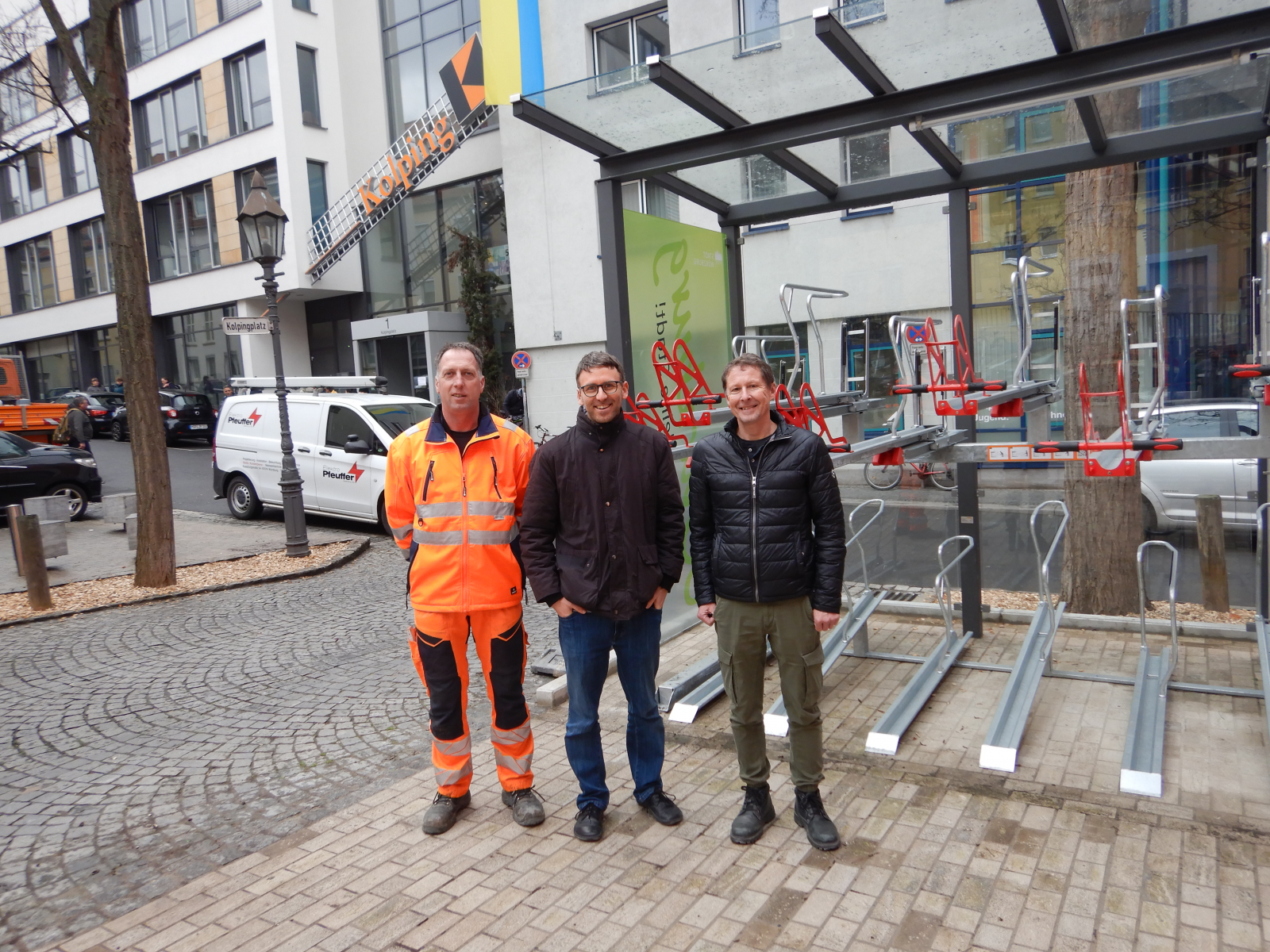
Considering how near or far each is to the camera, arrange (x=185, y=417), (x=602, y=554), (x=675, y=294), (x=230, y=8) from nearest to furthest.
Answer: (x=602, y=554) → (x=675, y=294) → (x=185, y=417) → (x=230, y=8)

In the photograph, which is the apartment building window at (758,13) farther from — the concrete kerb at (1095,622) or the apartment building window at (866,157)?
the concrete kerb at (1095,622)

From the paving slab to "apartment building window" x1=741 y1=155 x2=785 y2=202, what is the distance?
6990mm

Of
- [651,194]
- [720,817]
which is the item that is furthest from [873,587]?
[651,194]

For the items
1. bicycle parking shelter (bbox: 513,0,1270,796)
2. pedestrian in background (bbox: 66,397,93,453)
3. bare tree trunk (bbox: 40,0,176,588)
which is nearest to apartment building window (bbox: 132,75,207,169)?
pedestrian in background (bbox: 66,397,93,453)

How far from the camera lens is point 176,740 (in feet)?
16.0

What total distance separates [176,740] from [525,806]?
7.70 ft

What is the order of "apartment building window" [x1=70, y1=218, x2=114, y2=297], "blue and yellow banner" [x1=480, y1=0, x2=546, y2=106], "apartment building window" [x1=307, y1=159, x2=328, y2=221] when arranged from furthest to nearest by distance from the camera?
"apartment building window" [x1=70, y1=218, x2=114, y2=297] → "apartment building window" [x1=307, y1=159, x2=328, y2=221] → "blue and yellow banner" [x1=480, y1=0, x2=546, y2=106]

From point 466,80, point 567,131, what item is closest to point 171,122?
point 466,80

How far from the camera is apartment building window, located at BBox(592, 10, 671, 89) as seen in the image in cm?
1828

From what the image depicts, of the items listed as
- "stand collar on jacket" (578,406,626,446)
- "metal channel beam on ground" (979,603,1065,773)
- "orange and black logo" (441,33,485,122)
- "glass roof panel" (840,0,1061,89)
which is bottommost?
"metal channel beam on ground" (979,603,1065,773)

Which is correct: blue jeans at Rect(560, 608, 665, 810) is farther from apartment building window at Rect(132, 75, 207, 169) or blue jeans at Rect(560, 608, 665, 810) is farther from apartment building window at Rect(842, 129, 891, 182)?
apartment building window at Rect(132, 75, 207, 169)

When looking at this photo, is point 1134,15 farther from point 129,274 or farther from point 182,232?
point 182,232

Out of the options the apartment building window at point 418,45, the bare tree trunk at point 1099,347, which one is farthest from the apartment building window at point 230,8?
the bare tree trunk at point 1099,347

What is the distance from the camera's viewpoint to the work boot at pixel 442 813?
3.64 metres
